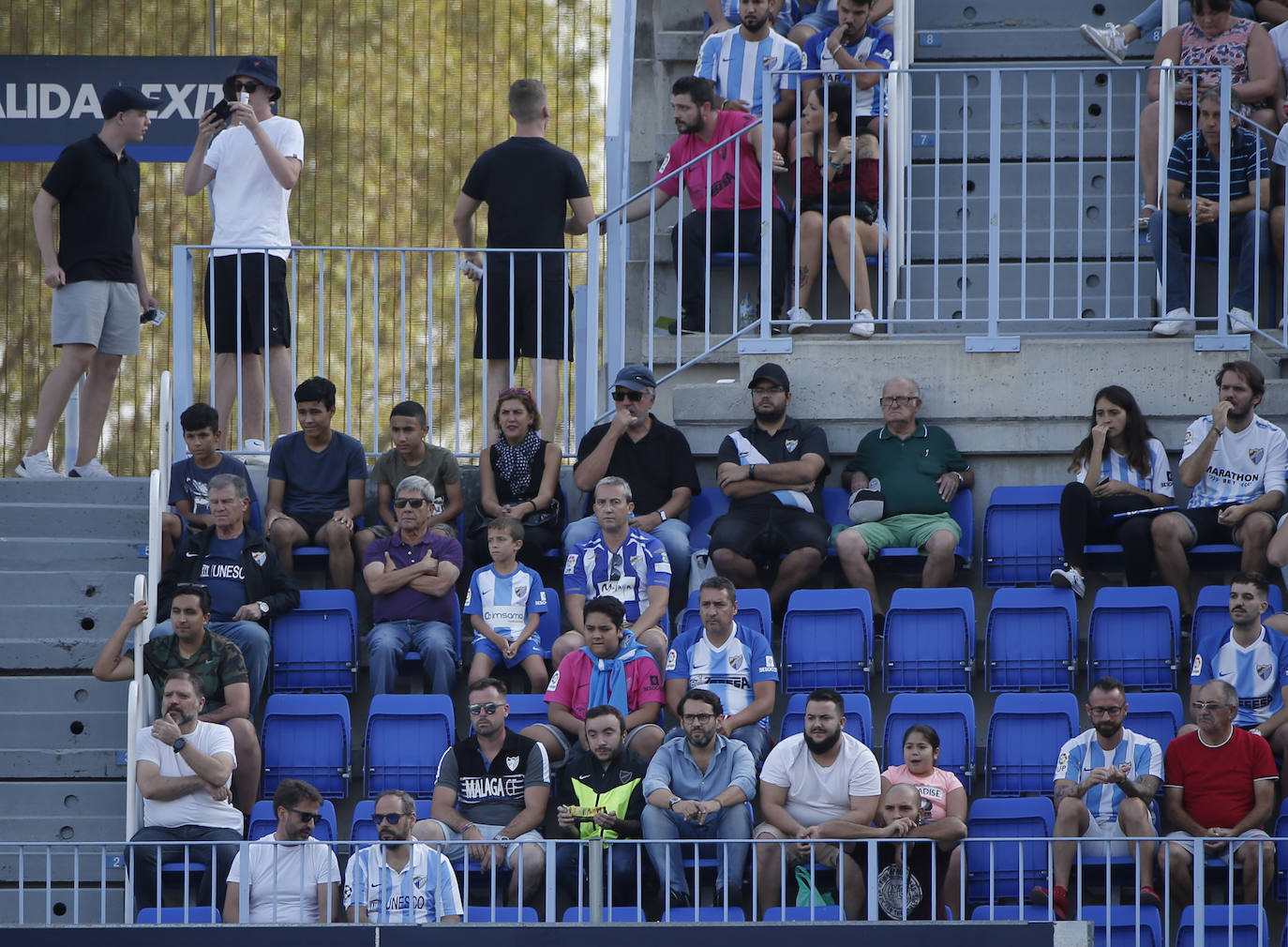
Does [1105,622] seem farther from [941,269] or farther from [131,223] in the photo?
[131,223]

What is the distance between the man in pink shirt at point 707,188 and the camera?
36.6 ft

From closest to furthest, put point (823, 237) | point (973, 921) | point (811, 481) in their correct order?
point (973, 921), point (811, 481), point (823, 237)

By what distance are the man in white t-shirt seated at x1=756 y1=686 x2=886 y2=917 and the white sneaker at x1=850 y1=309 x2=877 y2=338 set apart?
100 inches

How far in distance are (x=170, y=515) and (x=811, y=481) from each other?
3100 millimetres

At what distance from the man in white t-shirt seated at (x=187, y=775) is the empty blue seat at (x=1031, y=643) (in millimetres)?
3369

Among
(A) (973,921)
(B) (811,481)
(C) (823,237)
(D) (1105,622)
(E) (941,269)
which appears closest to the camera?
(A) (973,921)

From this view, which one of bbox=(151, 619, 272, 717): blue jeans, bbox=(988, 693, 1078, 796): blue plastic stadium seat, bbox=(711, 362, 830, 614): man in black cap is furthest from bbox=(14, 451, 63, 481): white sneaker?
bbox=(988, 693, 1078, 796): blue plastic stadium seat

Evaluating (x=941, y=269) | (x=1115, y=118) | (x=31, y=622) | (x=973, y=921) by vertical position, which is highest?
(x=1115, y=118)

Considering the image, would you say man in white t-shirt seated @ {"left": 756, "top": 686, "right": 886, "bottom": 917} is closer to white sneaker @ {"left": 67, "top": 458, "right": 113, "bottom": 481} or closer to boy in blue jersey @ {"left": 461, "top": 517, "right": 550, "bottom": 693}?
boy in blue jersey @ {"left": 461, "top": 517, "right": 550, "bottom": 693}

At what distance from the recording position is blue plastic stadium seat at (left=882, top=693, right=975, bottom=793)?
348 inches

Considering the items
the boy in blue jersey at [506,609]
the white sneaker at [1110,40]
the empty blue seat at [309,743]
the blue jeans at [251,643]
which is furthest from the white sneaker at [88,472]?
the white sneaker at [1110,40]

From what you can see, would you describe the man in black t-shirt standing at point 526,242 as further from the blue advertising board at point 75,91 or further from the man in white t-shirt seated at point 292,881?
the blue advertising board at point 75,91

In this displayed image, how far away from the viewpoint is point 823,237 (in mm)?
10805

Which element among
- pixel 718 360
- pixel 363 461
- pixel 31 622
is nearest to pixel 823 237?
pixel 718 360
